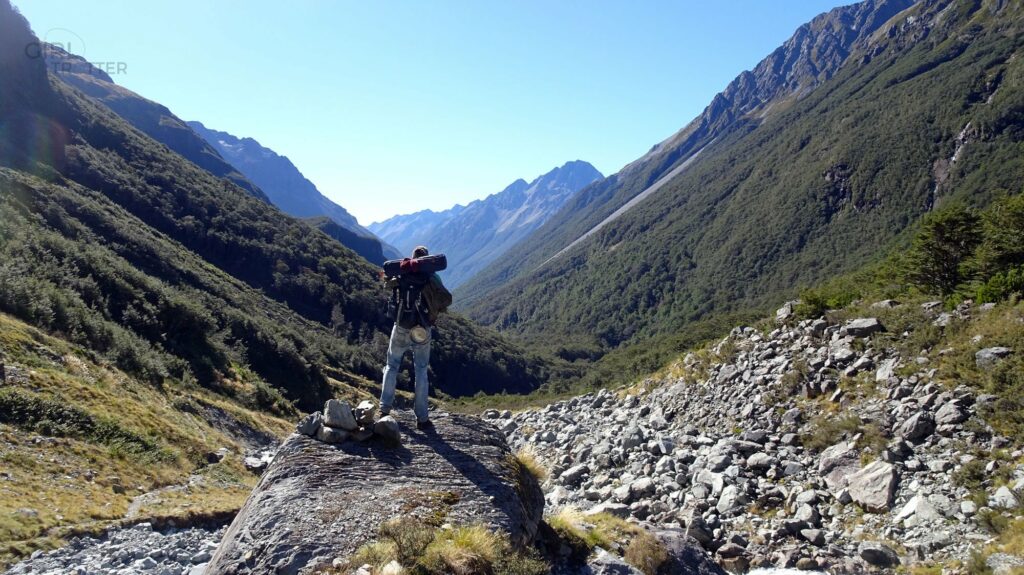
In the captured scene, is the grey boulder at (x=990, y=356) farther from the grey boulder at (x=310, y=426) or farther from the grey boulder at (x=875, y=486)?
the grey boulder at (x=310, y=426)

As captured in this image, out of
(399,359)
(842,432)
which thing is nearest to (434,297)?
(399,359)

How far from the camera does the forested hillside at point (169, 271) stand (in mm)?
20672

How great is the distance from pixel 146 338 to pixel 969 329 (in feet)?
91.0

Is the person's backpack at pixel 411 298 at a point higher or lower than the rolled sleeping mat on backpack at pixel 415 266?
lower

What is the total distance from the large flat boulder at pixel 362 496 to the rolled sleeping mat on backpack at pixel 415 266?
2.29 metres

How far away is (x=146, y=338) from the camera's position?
71.9 feet

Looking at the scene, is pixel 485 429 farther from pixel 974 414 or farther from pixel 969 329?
pixel 969 329

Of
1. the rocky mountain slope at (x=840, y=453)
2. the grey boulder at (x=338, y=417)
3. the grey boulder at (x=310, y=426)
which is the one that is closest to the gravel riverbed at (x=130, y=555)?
the grey boulder at (x=310, y=426)

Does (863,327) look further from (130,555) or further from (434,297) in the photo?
(130,555)

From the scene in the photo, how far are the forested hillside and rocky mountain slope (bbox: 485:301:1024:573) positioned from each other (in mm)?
16537

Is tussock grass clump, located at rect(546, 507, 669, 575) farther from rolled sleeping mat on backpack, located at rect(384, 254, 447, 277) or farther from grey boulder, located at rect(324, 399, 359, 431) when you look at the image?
rolled sleeping mat on backpack, located at rect(384, 254, 447, 277)

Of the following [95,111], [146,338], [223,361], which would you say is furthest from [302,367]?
[95,111]

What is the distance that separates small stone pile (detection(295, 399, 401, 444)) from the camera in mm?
6695

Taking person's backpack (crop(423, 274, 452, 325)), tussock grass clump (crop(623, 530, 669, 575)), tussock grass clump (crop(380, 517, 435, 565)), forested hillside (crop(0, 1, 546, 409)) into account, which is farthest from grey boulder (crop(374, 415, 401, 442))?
forested hillside (crop(0, 1, 546, 409))
